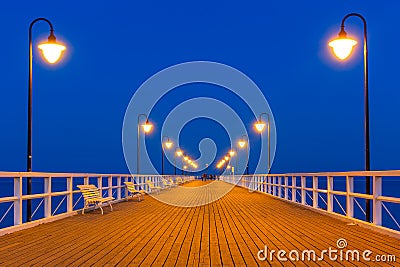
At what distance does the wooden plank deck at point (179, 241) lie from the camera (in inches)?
241

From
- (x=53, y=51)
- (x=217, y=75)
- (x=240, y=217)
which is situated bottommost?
(x=240, y=217)

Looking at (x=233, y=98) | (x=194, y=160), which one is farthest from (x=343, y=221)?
(x=194, y=160)

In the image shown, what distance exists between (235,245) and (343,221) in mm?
4057

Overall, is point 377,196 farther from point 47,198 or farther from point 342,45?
point 47,198

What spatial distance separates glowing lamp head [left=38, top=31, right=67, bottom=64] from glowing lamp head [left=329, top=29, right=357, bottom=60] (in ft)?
20.8

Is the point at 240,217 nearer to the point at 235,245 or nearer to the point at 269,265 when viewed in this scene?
the point at 235,245

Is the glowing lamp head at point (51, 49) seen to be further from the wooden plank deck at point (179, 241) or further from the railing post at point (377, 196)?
the railing post at point (377, 196)

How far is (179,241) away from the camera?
26.0ft

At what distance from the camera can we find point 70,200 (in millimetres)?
12289

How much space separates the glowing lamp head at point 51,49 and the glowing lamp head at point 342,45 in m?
6.35

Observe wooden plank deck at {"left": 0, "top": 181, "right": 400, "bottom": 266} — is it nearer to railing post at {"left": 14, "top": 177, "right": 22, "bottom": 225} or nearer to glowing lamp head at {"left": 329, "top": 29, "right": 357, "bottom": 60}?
railing post at {"left": 14, "top": 177, "right": 22, "bottom": 225}

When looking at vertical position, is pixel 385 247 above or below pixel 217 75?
below

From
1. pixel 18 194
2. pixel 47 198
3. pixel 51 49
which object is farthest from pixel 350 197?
pixel 51 49

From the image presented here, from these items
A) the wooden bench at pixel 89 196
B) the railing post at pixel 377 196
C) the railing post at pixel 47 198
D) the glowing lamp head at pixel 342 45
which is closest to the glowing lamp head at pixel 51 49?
the railing post at pixel 47 198
